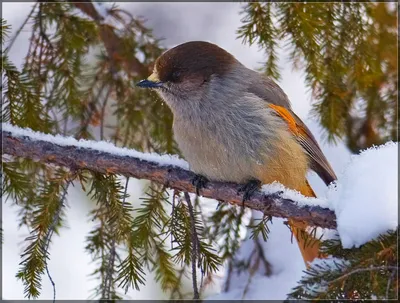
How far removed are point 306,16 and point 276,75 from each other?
53 cm

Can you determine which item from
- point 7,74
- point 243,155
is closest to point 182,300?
point 243,155

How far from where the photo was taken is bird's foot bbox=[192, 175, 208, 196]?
339cm

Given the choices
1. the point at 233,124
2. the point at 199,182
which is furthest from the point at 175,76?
the point at 199,182

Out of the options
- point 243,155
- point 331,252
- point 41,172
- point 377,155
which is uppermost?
point 41,172

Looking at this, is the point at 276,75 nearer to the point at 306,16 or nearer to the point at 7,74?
the point at 306,16

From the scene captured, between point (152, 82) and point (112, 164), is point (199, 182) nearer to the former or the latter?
point (112, 164)

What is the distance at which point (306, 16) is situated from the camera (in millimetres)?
3609

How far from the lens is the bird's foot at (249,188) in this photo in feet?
10.8

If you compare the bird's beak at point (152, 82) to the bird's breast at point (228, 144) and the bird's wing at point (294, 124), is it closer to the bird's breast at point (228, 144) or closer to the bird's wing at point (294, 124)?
the bird's breast at point (228, 144)

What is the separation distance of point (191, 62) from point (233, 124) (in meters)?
0.50

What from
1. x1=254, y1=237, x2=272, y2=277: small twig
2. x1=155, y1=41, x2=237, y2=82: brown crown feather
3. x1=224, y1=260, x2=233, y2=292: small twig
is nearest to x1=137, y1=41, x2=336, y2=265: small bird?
x1=155, y1=41, x2=237, y2=82: brown crown feather

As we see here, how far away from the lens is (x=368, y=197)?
245 cm

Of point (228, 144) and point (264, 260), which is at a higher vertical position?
point (228, 144)

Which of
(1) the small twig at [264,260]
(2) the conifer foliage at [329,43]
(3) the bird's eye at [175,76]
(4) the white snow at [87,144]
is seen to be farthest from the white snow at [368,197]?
(1) the small twig at [264,260]
